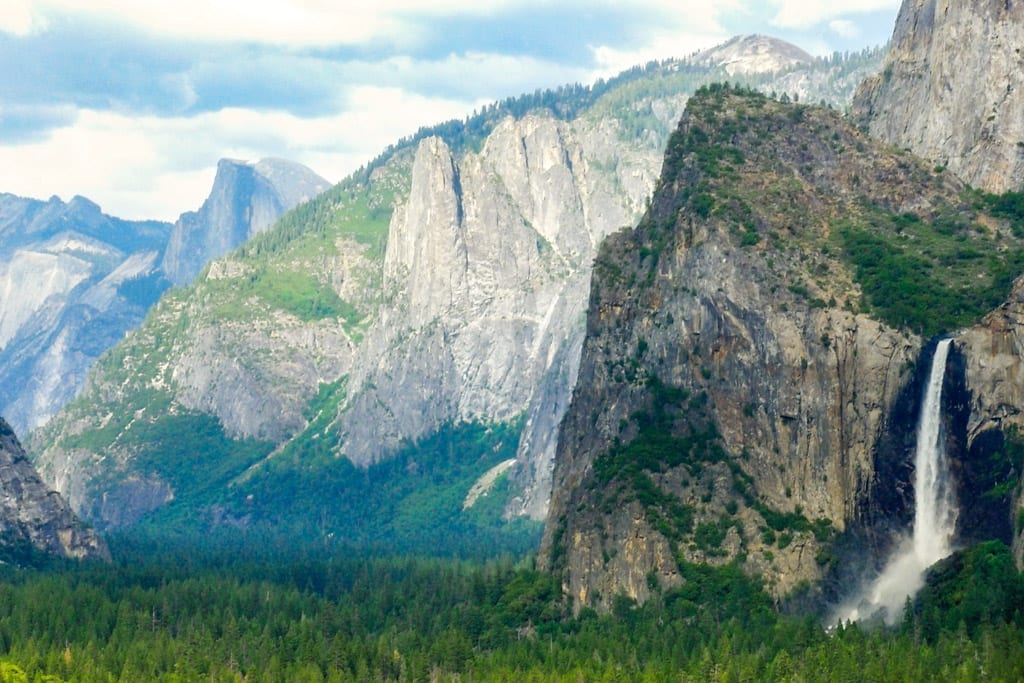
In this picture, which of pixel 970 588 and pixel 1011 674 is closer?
pixel 1011 674

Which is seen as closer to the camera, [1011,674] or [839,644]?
[1011,674]

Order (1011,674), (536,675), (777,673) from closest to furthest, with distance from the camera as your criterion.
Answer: (1011,674) → (777,673) → (536,675)

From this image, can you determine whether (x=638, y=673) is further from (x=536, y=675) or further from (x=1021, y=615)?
(x=1021, y=615)

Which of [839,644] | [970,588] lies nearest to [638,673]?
[839,644]

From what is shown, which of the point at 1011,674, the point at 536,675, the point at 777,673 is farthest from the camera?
the point at 536,675

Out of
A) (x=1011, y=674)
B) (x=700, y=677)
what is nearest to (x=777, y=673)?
(x=700, y=677)

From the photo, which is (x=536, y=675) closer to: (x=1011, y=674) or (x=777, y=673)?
(x=777, y=673)

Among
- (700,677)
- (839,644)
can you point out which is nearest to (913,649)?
(839,644)
